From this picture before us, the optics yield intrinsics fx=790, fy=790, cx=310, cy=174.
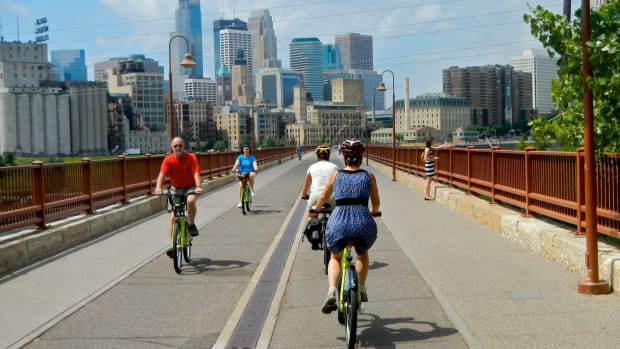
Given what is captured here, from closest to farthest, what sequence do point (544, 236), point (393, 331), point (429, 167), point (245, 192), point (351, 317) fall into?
point (351, 317)
point (393, 331)
point (544, 236)
point (245, 192)
point (429, 167)

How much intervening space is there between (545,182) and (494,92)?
176196 mm

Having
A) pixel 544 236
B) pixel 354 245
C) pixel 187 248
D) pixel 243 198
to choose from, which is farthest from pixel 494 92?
pixel 354 245

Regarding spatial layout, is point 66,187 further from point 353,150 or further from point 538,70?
point 538,70

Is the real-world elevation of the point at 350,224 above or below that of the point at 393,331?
above

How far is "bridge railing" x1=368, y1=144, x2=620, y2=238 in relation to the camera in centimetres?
949

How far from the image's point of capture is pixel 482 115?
589 ft

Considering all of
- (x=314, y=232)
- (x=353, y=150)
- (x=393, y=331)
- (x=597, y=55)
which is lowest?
(x=393, y=331)

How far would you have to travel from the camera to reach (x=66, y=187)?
14.7 m

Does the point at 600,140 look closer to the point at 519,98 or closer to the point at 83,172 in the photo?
the point at 83,172

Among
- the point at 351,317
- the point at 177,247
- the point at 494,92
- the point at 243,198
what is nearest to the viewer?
the point at 351,317

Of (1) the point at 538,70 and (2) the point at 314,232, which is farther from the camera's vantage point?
(1) the point at 538,70

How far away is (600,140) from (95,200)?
10.3 metres

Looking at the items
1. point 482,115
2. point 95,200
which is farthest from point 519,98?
point 95,200

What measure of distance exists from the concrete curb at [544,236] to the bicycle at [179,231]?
4.98m
